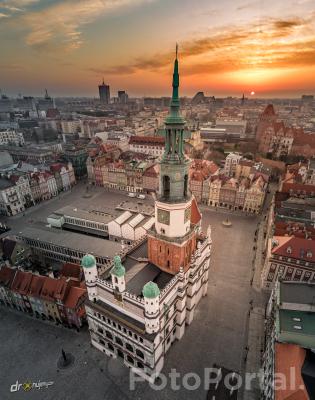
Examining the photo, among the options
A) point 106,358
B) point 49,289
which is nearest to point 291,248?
point 106,358

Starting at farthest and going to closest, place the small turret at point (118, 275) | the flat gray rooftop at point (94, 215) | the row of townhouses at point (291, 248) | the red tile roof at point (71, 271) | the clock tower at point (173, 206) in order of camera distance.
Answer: the flat gray rooftop at point (94, 215)
the red tile roof at point (71, 271)
the row of townhouses at point (291, 248)
the small turret at point (118, 275)
the clock tower at point (173, 206)

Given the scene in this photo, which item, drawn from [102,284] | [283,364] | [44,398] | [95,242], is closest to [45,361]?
[44,398]

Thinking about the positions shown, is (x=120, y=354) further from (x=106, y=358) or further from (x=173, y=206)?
(x=173, y=206)

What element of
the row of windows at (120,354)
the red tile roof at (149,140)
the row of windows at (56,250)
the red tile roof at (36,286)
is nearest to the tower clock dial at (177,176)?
the row of windows at (120,354)

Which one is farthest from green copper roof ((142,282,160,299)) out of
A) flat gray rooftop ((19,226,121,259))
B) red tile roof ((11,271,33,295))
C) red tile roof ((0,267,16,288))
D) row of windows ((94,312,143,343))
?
red tile roof ((0,267,16,288))

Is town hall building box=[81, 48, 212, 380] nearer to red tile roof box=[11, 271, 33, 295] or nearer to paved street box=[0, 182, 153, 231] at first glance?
red tile roof box=[11, 271, 33, 295]

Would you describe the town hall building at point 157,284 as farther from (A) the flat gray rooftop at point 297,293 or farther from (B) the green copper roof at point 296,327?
(B) the green copper roof at point 296,327
